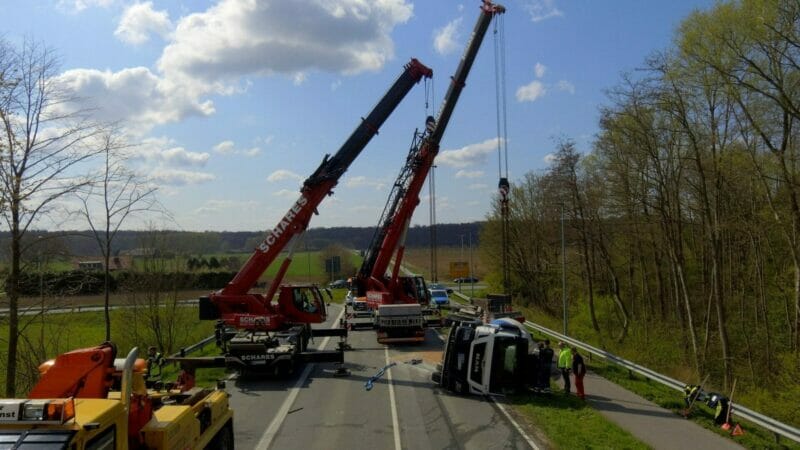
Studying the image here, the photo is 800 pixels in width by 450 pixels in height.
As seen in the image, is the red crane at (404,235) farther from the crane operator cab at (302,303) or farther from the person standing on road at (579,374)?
the person standing on road at (579,374)

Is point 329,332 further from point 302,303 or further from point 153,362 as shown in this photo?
point 153,362

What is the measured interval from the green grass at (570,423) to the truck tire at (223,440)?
19.1 ft

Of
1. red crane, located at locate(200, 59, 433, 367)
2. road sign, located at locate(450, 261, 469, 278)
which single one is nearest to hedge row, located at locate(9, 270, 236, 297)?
red crane, located at locate(200, 59, 433, 367)

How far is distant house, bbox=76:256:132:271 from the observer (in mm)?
13341

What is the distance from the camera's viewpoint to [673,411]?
13.2m

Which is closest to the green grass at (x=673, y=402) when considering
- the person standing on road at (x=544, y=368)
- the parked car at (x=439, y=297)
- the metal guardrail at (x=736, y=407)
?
the metal guardrail at (x=736, y=407)

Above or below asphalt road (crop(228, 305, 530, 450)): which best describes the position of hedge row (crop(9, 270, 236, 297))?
above

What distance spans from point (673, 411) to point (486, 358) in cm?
449

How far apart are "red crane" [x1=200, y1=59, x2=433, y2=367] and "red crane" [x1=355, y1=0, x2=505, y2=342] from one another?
3.15m

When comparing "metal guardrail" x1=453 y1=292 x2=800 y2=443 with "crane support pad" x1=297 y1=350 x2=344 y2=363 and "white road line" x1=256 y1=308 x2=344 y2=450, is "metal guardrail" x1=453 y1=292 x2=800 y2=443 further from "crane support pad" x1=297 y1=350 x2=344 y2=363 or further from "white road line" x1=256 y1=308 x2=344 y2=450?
"white road line" x1=256 y1=308 x2=344 y2=450

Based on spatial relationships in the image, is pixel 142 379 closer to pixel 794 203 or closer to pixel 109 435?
pixel 109 435

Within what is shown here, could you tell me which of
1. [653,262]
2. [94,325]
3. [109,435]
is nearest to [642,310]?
[653,262]

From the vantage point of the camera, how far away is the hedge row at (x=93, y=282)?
38.2ft

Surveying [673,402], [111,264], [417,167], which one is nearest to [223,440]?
[673,402]
